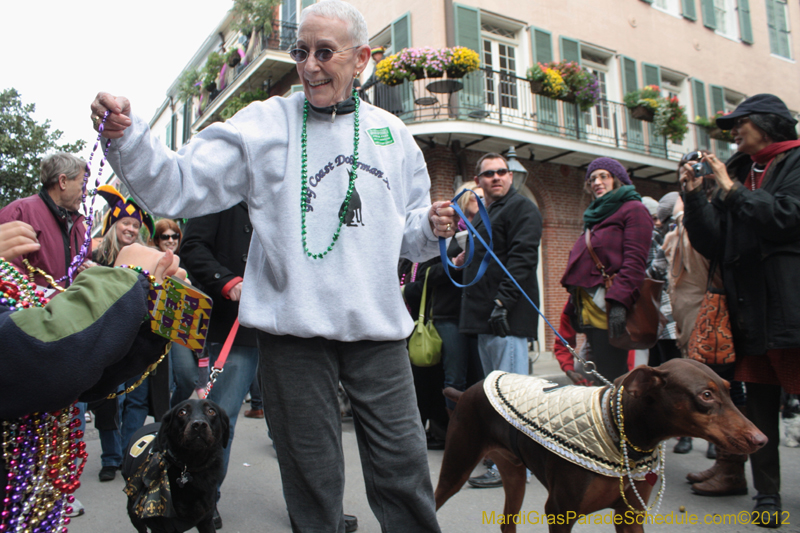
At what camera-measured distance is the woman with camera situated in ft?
9.48

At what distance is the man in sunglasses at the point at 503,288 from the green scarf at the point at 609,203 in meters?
0.43

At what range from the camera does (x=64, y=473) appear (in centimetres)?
147

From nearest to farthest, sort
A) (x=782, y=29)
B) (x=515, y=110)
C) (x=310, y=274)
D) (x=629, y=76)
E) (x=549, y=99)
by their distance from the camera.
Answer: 1. (x=310, y=274)
2. (x=515, y=110)
3. (x=549, y=99)
4. (x=629, y=76)
5. (x=782, y=29)

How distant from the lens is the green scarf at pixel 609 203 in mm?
4023

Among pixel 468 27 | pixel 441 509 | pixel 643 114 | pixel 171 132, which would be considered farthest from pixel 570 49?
pixel 171 132

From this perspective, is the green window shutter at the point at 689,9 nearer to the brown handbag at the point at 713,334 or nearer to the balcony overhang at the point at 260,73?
the balcony overhang at the point at 260,73

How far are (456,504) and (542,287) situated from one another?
402 inches

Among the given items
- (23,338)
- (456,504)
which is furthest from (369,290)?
(456,504)

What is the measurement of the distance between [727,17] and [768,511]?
20.2 m

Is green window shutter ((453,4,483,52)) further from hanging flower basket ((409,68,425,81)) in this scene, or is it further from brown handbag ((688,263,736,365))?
brown handbag ((688,263,736,365))

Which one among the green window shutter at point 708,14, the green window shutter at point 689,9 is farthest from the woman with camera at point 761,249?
the green window shutter at point 708,14

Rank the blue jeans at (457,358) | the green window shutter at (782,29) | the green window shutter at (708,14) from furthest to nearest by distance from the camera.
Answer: the green window shutter at (782,29)
the green window shutter at (708,14)
the blue jeans at (457,358)

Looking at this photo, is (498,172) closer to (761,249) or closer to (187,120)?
(761,249)

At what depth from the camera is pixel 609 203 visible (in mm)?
4094
